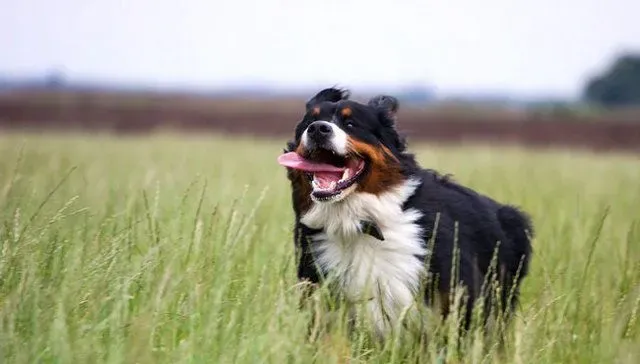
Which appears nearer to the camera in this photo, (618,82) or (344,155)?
(344,155)

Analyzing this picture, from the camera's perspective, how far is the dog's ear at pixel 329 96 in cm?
542

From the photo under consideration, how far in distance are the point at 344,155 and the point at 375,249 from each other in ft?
1.51

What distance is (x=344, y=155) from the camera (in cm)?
480

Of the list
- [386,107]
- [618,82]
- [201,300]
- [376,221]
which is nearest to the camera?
[201,300]

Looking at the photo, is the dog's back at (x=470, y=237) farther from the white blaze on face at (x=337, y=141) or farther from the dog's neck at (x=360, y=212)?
the white blaze on face at (x=337, y=141)

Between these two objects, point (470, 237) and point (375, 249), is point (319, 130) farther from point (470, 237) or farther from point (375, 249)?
point (470, 237)

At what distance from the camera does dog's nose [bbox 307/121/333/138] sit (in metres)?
4.75

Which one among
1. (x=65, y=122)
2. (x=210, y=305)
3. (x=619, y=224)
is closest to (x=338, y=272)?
(x=210, y=305)

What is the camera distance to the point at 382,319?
15.5ft

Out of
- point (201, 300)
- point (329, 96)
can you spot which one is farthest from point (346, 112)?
point (201, 300)

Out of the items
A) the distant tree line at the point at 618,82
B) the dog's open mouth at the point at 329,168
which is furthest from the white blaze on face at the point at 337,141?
the distant tree line at the point at 618,82

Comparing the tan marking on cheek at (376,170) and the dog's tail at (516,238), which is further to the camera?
the dog's tail at (516,238)

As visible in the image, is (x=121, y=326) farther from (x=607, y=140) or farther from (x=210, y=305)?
(x=607, y=140)

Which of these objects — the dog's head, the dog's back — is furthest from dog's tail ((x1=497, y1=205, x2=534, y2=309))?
the dog's head
